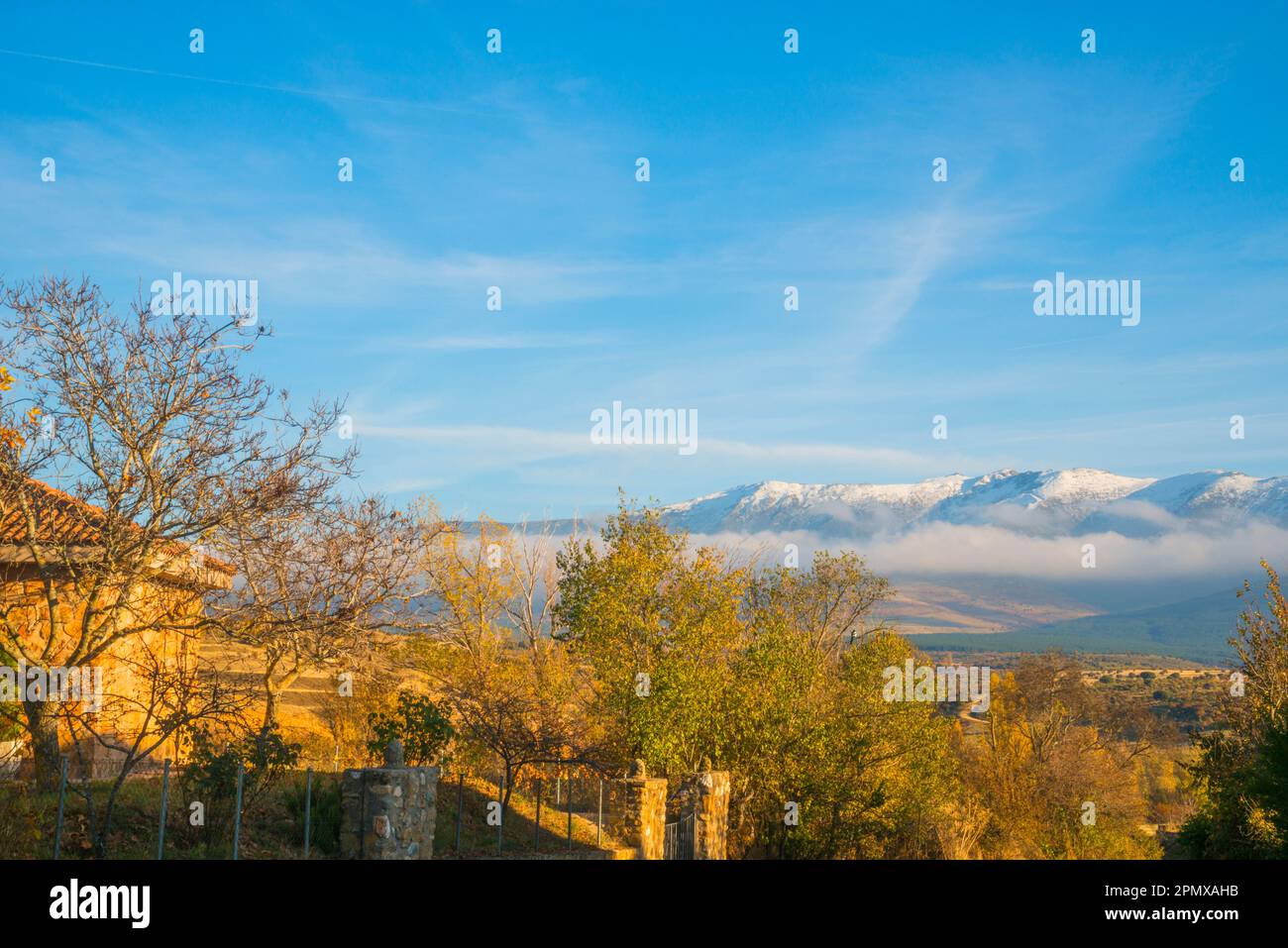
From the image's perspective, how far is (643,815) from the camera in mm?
20422

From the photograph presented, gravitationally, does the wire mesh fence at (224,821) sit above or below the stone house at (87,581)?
below

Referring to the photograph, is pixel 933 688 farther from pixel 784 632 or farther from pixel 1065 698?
pixel 1065 698

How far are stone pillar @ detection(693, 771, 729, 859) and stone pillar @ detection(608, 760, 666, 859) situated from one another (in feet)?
5.43

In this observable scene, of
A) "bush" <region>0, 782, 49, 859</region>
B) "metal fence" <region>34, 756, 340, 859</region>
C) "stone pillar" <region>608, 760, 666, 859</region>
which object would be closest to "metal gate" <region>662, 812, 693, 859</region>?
"stone pillar" <region>608, 760, 666, 859</region>

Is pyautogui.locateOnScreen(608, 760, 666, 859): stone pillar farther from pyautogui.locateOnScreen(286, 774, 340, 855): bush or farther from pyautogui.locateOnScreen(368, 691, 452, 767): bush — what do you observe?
pyautogui.locateOnScreen(286, 774, 340, 855): bush

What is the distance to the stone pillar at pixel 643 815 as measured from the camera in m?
20.4

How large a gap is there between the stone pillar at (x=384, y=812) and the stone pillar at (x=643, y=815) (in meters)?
5.95

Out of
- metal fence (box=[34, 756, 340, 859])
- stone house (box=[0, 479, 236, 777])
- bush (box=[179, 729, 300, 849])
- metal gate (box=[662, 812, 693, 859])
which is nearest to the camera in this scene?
metal fence (box=[34, 756, 340, 859])

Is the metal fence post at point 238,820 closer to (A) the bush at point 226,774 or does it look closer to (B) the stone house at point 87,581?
(A) the bush at point 226,774

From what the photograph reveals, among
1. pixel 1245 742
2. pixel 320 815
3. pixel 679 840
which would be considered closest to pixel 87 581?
pixel 320 815

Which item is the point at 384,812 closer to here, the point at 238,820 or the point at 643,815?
the point at 238,820

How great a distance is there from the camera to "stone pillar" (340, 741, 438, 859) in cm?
A: 1470

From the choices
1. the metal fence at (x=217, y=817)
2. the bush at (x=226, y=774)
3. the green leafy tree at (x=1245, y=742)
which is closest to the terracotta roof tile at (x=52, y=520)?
the bush at (x=226, y=774)
